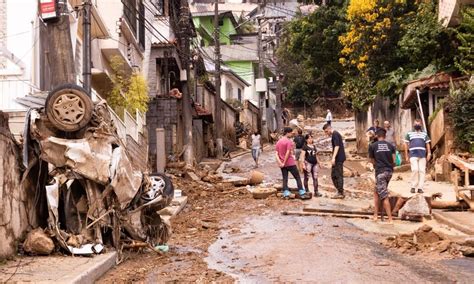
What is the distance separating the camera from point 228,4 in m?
74.4

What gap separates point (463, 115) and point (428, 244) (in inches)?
376

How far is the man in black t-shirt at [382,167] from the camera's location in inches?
442

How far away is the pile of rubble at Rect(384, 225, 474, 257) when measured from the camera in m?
8.13

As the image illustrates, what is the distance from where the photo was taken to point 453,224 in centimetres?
1038

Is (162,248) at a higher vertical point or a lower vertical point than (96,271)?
lower

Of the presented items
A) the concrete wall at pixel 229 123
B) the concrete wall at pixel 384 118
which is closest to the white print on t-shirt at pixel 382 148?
the concrete wall at pixel 384 118

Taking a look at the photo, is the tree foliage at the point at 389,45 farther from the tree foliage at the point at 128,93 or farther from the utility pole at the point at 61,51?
the utility pole at the point at 61,51

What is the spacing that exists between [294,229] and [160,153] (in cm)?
1184

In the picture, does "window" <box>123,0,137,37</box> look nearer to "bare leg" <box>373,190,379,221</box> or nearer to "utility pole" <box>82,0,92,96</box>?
"utility pole" <box>82,0,92,96</box>

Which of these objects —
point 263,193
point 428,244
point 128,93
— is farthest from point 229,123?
point 428,244

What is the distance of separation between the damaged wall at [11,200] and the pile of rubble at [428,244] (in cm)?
500

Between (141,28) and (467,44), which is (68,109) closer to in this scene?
(467,44)

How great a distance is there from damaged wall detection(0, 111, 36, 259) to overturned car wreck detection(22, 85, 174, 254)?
0.20 meters

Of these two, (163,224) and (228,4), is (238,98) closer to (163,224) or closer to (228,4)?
(228,4)
